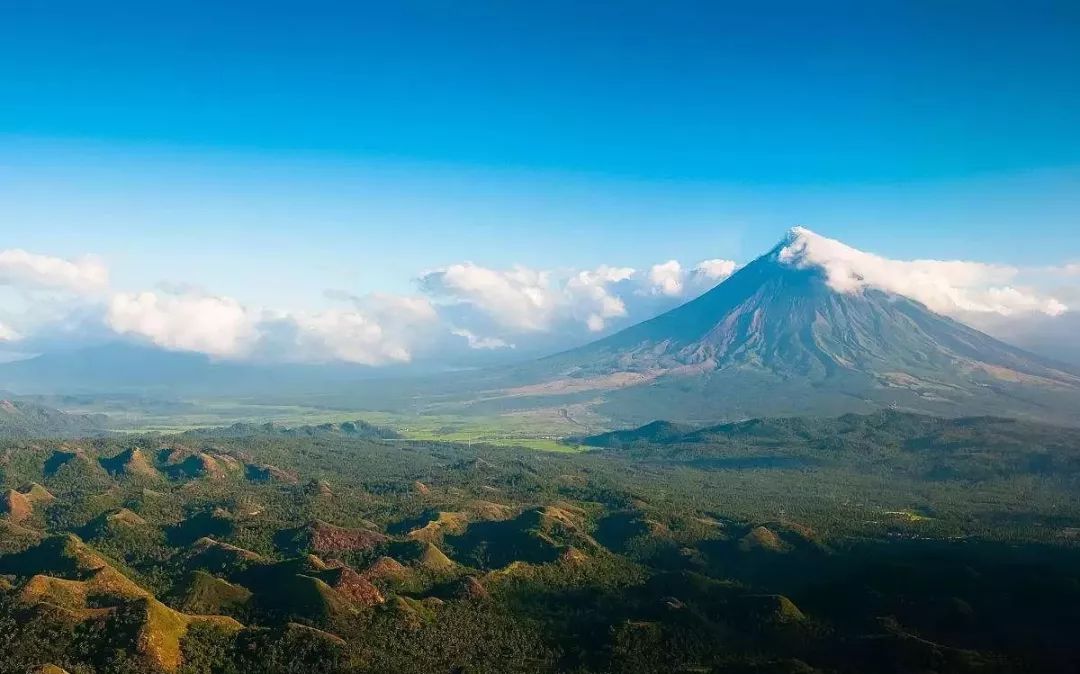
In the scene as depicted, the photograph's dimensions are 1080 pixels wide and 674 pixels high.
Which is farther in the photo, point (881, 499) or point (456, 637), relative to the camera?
point (881, 499)

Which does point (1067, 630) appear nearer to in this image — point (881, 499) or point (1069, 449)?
point (881, 499)

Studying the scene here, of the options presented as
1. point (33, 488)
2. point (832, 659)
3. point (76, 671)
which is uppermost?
point (33, 488)

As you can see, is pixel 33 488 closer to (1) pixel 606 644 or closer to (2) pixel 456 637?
(2) pixel 456 637

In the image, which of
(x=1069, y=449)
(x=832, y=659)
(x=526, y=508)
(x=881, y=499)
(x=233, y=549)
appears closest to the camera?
(x=832, y=659)

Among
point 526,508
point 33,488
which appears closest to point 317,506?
point 526,508

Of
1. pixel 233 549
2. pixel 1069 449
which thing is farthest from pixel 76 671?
pixel 1069 449

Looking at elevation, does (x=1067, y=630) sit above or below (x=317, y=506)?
below

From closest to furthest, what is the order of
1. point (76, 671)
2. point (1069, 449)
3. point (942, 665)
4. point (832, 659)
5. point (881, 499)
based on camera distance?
point (76, 671), point (942, 665), point (832, 659), point (881, 499), point (1069, 449)
